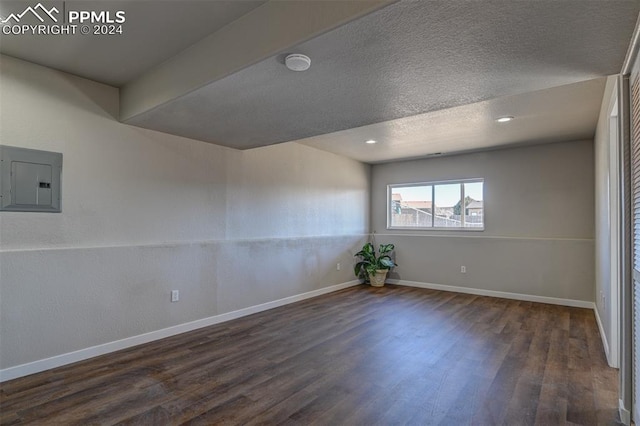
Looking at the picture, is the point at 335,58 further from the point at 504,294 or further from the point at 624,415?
the point at 504,294

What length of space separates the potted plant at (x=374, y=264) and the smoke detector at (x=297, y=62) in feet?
15.8

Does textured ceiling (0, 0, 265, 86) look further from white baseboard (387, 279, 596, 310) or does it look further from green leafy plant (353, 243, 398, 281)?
white baseboard (387, 279, 596, 310)

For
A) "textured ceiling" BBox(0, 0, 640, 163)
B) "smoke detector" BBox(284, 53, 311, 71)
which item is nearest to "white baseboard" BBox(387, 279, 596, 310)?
"textured ceiling" BBox(0, 0, 640, 163)

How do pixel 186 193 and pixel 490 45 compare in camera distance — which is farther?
pixel 186 193

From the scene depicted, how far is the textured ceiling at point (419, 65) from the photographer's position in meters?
1.56

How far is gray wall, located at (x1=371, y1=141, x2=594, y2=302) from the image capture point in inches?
193

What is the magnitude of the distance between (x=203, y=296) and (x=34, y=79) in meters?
2.61

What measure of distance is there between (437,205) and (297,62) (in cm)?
507

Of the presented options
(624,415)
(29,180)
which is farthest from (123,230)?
(624,415)

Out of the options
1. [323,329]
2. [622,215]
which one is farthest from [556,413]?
[323,329]

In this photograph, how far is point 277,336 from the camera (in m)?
3.54

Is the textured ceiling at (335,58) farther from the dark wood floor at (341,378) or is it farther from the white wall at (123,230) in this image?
the dark wood floor at (341,378)

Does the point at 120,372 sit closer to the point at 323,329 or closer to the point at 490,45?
the point at 323,329

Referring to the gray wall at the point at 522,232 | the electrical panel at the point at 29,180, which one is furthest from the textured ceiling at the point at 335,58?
the gray wall at the point at 522,232
